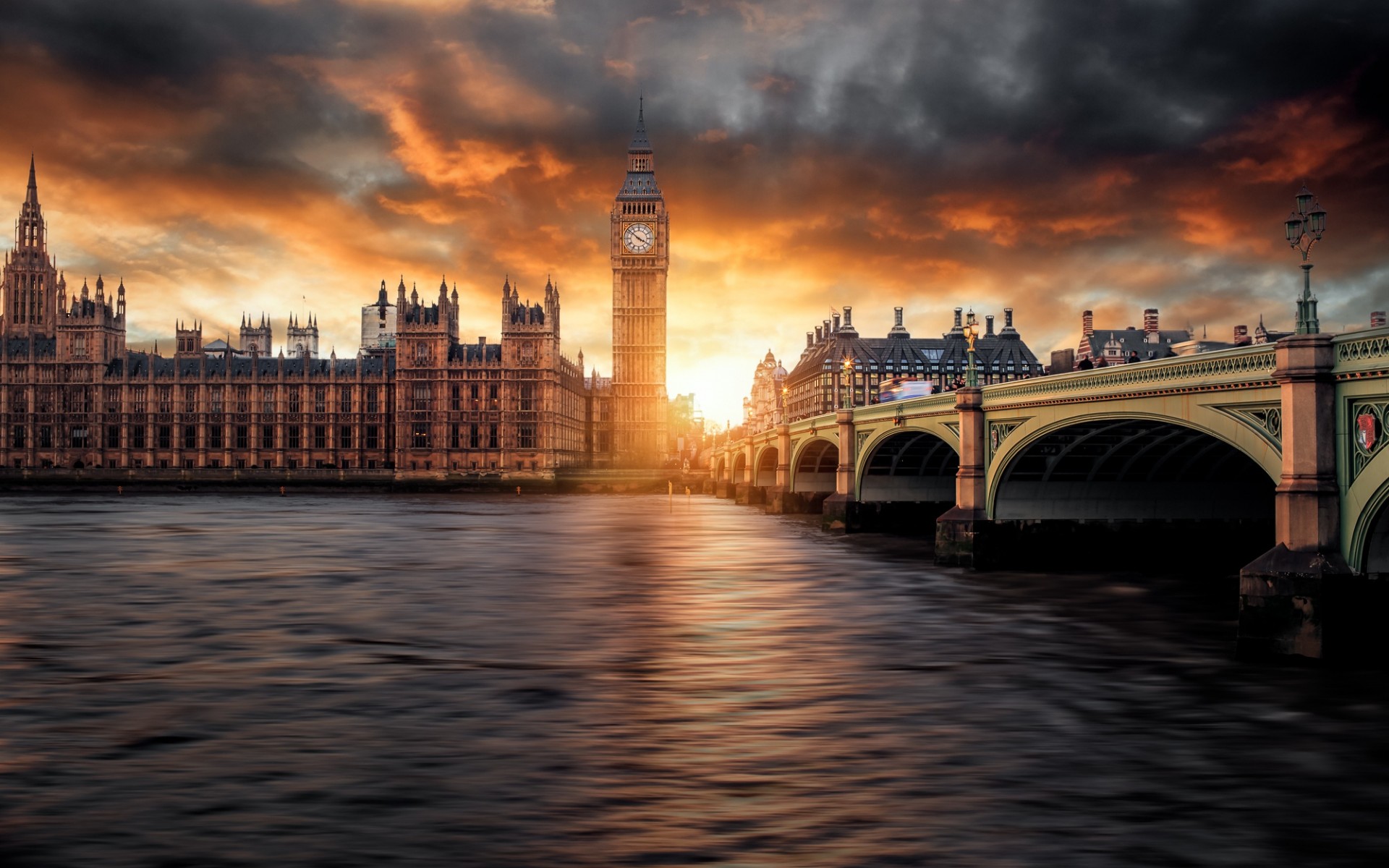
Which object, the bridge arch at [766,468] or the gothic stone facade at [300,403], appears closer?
the bridge arch at [766,468]

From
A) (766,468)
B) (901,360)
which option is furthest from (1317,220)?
(901,360)

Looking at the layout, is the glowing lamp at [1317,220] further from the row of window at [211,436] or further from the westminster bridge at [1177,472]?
the row of window at [211,436]

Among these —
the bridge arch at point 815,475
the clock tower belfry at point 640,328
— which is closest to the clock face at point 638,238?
the clock tower belfry at point 640,328

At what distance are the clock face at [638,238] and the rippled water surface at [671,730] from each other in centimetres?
11463

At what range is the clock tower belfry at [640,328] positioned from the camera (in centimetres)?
13800

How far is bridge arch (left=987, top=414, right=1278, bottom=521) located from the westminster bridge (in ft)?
0.20

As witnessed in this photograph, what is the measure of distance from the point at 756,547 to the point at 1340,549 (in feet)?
97.6

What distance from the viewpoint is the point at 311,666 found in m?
19.1

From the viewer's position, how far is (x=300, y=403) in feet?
414

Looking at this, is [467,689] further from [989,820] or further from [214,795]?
[989,820]

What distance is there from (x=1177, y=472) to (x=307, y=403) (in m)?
110

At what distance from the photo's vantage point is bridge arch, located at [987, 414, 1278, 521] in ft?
107

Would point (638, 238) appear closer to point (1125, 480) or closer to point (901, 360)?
point (901, 360)

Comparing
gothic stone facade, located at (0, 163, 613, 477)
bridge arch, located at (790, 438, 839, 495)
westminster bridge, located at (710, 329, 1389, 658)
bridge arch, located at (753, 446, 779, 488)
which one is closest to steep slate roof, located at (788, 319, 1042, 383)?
gothic stone facade, located at (0, 163, 613, 477)
